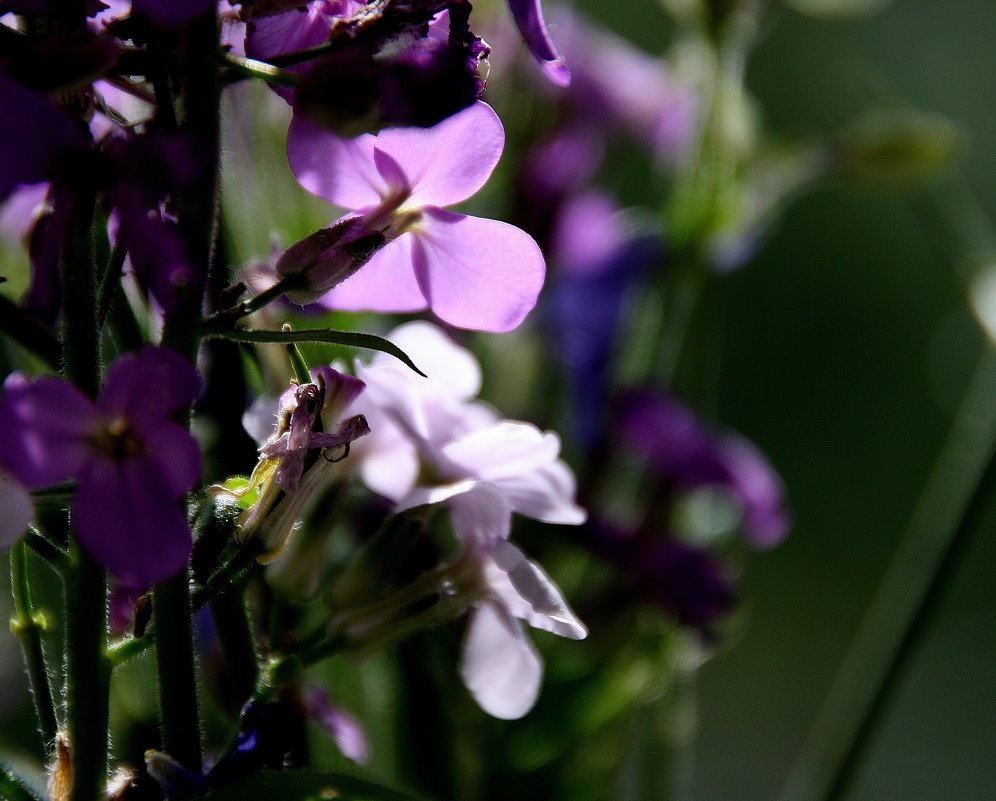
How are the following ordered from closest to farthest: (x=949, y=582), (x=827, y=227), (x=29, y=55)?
(x=29, y=55) < (x=949, y=582) < (x=827, y=227)

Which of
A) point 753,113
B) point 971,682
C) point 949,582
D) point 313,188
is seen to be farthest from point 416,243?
point 971,682

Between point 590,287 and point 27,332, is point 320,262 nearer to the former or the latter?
point 27,332

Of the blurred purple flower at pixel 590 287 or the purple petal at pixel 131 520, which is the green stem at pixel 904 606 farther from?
the purple petal at pixel 131 520

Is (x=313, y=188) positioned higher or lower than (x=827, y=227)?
higher

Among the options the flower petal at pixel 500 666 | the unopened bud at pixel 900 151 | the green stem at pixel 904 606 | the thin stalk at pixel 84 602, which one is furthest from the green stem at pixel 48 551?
the unopened bud at pixel 900 151

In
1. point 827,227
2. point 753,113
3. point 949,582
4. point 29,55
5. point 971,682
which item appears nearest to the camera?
point 29,55

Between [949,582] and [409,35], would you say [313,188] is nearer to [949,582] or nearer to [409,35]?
[409,35]

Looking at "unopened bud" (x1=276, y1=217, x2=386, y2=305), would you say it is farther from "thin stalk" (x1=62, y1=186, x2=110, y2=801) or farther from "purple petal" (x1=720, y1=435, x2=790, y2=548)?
"purple petal" (x1=720, y1=435, x2=790, y2=548)
